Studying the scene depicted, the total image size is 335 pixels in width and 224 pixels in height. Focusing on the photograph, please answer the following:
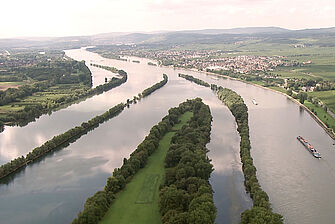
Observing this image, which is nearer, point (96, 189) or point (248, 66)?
point (96, 189)

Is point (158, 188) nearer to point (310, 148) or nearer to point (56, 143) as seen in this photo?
point (56, 143)

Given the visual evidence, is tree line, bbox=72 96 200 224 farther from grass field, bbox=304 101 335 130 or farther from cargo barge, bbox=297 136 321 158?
grass field, bbox=304 101 335 130

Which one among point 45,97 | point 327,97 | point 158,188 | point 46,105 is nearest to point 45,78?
point 45,97

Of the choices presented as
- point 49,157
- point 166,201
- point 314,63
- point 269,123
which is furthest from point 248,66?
point 166,201

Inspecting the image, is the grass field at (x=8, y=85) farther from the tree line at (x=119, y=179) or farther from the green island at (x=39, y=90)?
the tree line at (x=119, y=179)

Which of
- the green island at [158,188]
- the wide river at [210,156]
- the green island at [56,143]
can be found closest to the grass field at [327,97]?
the wide river at [210,156]

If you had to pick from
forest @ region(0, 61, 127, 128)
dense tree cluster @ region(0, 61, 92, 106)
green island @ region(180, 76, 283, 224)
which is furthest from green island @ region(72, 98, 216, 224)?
dense tree cluster @ region(0, 61, 92, 106)

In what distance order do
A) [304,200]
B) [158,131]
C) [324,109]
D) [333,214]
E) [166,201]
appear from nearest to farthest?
[166,201]
[333,214]
[304,200]
[158,131]
[324,109]

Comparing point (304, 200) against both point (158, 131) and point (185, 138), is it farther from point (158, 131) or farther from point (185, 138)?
point (158, 131)
